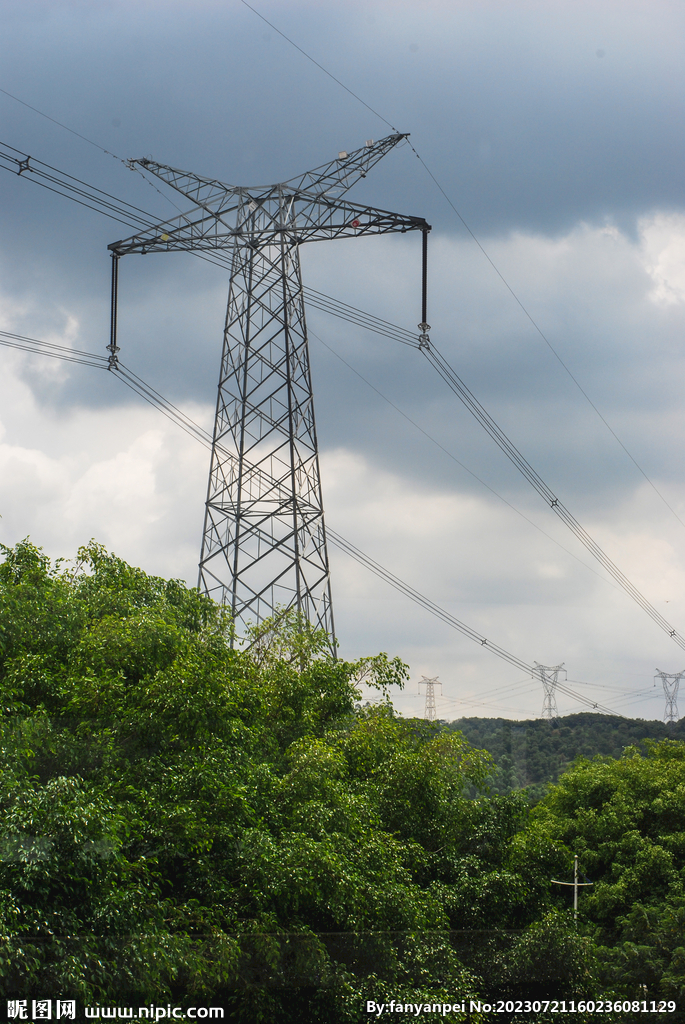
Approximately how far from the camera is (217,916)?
38.4 ft

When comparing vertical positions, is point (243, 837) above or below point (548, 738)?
below

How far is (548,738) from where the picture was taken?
43750mm

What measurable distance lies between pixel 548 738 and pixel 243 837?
34000 mm

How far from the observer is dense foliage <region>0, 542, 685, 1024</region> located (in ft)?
30.8

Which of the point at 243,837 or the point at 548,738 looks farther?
the point at 548,738

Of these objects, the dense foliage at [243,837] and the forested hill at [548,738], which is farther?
the forested hill at [548,738]

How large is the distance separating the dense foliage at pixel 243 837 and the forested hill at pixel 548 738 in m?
21.3

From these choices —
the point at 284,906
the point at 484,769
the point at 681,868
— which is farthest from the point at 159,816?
the point at 681,868

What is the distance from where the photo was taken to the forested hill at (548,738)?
134ft

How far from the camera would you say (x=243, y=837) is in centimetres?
1218

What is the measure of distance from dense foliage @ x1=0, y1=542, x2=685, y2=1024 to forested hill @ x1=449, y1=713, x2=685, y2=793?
2126cm

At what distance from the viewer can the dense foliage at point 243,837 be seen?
938 centimetres

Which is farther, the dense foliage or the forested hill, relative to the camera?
the forested hill

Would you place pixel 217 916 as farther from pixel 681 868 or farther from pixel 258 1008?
pixel 681 868
